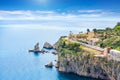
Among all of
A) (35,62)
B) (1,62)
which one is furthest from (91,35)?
(1,62)

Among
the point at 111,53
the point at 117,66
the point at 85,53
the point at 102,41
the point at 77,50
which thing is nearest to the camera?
the point at 117,66

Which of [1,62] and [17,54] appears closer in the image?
[1,62]

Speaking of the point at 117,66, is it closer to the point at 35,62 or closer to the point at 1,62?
the point at 35,62

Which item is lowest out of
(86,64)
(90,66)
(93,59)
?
(90,66)

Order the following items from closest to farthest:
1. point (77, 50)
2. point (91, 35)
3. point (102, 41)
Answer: point (77, 50)
point (102, 41)
point (91, 35)

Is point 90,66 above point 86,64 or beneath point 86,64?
beneath

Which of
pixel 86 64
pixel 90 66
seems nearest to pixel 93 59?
pixel 90 66

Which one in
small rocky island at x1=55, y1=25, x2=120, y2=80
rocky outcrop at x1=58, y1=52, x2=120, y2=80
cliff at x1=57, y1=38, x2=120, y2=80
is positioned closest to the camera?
rocky outcrop at x1=58, y1=52, x2=120, y2=80

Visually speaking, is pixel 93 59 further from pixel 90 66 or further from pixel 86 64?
pixel 86 64
